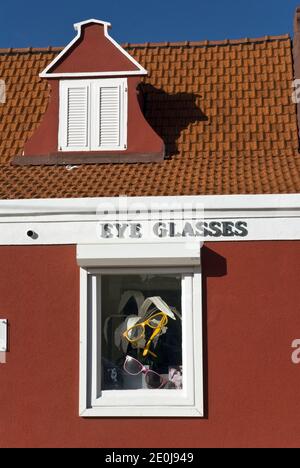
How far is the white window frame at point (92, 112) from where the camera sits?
31.7ft

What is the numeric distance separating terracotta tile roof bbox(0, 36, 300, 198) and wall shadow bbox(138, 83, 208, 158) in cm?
1

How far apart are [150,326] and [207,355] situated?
82 cm

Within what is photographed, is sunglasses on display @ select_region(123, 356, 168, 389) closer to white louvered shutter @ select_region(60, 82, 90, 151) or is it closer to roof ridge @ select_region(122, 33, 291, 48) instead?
white louvered shutter @ select_region(60, 82, 90, 151)

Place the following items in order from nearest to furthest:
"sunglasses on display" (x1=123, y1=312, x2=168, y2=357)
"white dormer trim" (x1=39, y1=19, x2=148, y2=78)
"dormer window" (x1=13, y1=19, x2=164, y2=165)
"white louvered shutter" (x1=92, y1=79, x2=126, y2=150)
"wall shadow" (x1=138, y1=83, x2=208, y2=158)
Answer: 1. "sunglasses on display" (x1=123, y1=312, x2=168, y2=357)
2. "dormer window" (x1=13, y1=19, x2=164, y2=165)
3. "white louvered shutter" (x1=92, y1=79, x2=126, y2=150)
4. "white dormer trim" (x1=39, y1=19, x2=148, y2=78)
5. "wall shadow" (x1=138, y1=83, x2=208, y2=158)

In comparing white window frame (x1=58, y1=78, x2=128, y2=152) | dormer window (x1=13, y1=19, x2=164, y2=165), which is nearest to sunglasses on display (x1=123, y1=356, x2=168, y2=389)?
dormer window (x1=13, y1=19, x2=164, y2=165)

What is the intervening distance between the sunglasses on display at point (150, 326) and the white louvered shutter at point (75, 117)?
2.74 m

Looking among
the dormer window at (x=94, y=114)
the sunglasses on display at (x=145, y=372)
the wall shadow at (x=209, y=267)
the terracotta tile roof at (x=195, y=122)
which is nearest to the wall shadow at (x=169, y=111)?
the terracotta tile roof at (x=195, y=122)

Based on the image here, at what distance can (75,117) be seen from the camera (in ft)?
32.2

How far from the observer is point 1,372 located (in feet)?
26.5

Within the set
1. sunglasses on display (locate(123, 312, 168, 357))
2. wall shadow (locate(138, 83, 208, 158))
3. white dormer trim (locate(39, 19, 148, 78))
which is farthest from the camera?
wall shadow (locate(138, 83, 208, 158))

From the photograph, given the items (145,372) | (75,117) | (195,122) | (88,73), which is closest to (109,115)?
(75,117)

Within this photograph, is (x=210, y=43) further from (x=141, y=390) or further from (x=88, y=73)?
(x=141, y=390)

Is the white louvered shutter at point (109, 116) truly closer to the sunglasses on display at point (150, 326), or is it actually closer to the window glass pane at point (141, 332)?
the window glass pane at point (141, 332)

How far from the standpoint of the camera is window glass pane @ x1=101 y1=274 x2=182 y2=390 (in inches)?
321
